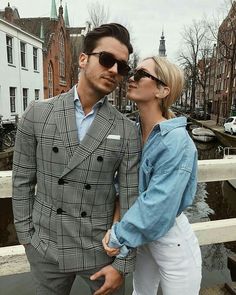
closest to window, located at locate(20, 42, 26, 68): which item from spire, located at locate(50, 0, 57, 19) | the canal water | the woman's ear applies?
spire, located at locate(50, 0, 57, 19)

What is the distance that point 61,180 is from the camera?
1424mm

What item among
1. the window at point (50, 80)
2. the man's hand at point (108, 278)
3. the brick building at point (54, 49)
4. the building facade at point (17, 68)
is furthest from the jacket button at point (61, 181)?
the window at point (50, 80)

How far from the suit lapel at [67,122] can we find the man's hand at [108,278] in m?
0.54

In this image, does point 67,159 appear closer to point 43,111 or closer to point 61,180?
point 61,180

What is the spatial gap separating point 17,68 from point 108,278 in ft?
63.8

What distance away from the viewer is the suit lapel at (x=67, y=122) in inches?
55.9

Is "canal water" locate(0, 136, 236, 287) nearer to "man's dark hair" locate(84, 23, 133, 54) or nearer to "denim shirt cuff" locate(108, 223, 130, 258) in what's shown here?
"denim shirt cuff" locate(108, 223, 130, 258)

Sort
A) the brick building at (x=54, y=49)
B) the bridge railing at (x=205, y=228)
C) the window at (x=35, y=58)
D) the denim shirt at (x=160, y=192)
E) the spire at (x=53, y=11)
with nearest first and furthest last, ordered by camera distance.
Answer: the denim shirt at (x=160, y=192), the bridge railing at (x=205, y=228), the window at (x=35, y=58), the brick building at (x=54, y=49), the spire at (x=53, y=11)

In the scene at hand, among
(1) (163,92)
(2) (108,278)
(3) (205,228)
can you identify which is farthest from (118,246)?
(3) (205,228)

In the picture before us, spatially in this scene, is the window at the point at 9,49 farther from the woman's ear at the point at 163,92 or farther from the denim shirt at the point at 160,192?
the denim shirt at the point at 160,192

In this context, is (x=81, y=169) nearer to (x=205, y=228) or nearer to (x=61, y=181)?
(x=61, y=181)

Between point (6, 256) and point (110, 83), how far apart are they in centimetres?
119

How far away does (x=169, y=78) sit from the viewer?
1.51 meters

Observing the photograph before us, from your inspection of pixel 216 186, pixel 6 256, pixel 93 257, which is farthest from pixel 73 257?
pixel 216 186
